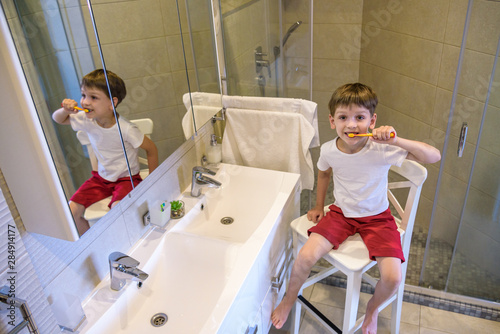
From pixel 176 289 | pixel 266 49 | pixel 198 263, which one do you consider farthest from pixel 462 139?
pixel 176 289

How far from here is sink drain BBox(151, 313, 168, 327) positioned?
1.21 meters

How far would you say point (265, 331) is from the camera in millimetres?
1703

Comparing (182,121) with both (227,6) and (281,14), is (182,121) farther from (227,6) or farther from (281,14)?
(281,14)

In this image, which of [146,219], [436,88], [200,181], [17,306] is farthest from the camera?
[436,88]

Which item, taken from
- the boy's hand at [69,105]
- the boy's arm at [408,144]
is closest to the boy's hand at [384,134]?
the boy's arm at [408,144]

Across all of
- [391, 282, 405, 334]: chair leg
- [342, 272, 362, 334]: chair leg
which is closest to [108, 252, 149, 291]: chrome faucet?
[342, 272, 362, 334]: chair leg

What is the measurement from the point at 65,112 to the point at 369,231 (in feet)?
3.95

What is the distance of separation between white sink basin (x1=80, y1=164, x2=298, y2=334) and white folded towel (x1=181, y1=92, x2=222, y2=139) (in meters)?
0.28

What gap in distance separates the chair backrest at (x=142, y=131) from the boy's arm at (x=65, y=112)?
54mm

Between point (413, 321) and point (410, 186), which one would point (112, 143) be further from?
point (413, 321)

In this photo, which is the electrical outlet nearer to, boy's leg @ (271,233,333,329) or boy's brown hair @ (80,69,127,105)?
boy's brown hair @ (80,69,127,105)

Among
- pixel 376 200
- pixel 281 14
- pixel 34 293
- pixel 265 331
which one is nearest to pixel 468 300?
pixel 376 200

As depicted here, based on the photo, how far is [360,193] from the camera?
5.46 feet

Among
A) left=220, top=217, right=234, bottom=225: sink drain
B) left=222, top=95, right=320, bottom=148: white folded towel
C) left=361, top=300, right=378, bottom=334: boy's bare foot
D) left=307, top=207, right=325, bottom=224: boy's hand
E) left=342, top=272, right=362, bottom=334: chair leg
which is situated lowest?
left=361, top=300, right=378, bottom=334: boy's bare foot
